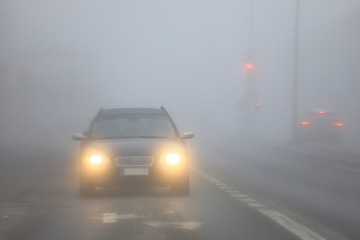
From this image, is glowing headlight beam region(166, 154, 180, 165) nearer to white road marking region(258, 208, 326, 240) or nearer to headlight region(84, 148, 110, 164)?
headlight region(84, 148, 110, 164)

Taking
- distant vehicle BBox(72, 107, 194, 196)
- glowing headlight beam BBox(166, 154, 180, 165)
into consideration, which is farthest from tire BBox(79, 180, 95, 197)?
glowing headlight beam BBox(166, 154, 180, 165)

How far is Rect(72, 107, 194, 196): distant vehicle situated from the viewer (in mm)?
9906

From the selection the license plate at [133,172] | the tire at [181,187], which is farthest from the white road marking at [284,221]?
the license plate at [133,172]

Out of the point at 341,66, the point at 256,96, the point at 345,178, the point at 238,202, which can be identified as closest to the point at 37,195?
the point at 238,202

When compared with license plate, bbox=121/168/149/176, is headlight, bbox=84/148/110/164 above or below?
above

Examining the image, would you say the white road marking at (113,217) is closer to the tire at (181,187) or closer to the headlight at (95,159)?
the headlight at (95,159)

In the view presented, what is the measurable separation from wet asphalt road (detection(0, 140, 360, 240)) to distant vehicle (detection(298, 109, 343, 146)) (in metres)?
15.2

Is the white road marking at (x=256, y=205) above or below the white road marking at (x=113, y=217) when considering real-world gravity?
below

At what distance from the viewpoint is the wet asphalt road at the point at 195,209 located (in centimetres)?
691

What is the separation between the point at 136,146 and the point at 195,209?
185cm

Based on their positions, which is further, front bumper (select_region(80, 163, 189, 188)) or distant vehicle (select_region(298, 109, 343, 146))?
distant vehicle (select_region(298, 109, 343, 146))

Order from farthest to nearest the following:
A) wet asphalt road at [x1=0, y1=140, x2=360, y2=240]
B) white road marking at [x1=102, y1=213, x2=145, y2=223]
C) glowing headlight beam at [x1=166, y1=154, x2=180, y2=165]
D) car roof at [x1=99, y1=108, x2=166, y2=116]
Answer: car roof at [x1=99, y1=108, x2=166, y2=116] < glowing headlight beam at [x1=166, y1=154, x2=180, y2=165] < white road marking at [x1=102, y1=213, x2=145, y2=223] < wet asphalt road at [x1=0, y1=140, x2=360, y2=240]

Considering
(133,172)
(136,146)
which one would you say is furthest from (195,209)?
(136,146)

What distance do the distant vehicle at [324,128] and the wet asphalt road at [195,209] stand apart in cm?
1517
